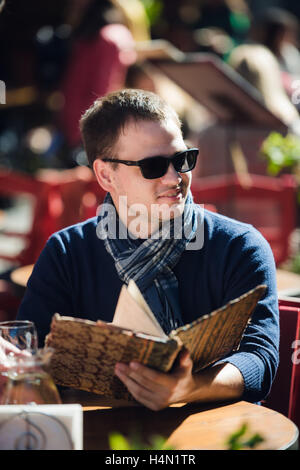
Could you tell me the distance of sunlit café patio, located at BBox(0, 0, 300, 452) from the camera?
4.91ft

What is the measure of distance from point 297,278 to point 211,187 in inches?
67.4

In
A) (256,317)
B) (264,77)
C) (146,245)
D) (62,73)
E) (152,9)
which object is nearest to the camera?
(256,317)

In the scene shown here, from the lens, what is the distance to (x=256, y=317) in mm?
1921

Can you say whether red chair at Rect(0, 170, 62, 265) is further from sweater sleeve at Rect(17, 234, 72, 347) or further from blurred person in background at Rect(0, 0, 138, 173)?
sweater sleeve at Rect(17, 234, 72, 347)

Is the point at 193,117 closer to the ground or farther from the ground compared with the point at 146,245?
farther from the ground

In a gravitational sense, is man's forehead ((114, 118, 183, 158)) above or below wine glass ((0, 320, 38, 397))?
above

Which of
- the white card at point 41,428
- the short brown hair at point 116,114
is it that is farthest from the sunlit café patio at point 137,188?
the short brown hair at point 116,114

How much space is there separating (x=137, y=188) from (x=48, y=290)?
0.42 meters

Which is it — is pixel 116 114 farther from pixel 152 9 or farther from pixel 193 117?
pixel 152 9

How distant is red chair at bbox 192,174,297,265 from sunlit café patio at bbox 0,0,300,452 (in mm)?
11

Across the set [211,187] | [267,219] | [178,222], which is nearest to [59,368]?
[178,222]

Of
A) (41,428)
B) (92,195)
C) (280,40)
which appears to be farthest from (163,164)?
(280,40)

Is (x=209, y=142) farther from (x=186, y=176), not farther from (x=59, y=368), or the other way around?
(x=59, y=368)

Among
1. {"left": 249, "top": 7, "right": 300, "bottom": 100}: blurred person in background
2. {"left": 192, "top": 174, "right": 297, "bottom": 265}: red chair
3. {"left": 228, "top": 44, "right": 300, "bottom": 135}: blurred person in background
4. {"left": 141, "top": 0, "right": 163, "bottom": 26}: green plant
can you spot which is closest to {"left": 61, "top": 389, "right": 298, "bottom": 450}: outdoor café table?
{"left": 192, "top": 174, "right": 297, "bottom": 265}: red chair
